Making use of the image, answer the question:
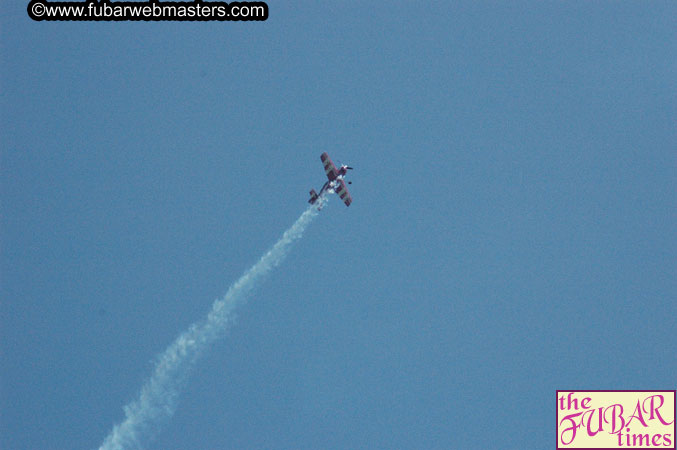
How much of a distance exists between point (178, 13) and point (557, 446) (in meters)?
57.9

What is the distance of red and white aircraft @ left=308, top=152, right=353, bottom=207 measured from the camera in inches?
3691

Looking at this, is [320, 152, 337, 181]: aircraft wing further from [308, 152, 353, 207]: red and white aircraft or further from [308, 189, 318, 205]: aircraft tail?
[308, 189, 318, 205]: aircraft tail

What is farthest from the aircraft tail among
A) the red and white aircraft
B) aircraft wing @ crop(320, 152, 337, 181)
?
aircraft wing @ crop(320, 152, 337, 181)

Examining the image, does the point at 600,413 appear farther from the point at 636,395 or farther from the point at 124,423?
the point at 124,423

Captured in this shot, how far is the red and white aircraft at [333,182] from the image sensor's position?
93.8 meters

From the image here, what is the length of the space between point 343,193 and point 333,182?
215cm

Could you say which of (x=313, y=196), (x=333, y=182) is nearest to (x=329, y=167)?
(x=333, y=182)

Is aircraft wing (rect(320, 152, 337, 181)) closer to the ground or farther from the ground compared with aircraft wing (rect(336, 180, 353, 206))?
farther from the ground

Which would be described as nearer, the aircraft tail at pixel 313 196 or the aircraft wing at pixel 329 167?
the aircraft wing at pixel 329 167

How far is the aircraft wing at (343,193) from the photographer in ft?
310

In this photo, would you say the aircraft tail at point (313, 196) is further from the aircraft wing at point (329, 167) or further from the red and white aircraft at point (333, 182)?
the aircraft wing at point (329, 167)

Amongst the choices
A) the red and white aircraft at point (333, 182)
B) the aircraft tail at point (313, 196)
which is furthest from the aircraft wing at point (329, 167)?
the aircraft tail at point (313, 196)

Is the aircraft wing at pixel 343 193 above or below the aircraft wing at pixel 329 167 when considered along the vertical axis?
below

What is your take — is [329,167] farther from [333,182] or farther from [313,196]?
[313,196]
